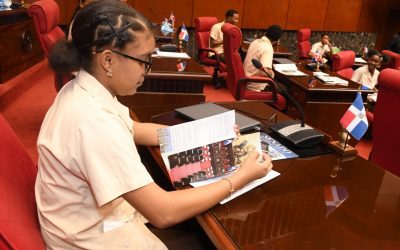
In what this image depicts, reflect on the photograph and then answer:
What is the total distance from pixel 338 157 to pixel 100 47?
94cm

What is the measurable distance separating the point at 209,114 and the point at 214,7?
525 cm

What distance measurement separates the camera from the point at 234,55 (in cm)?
340

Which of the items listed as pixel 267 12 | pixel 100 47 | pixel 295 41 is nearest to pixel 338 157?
pixel 100 47

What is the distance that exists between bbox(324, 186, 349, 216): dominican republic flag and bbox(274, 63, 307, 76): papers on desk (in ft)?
8.14

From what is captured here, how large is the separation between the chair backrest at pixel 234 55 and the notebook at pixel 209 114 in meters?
1.83

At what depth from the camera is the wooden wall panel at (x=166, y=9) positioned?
6.09 m

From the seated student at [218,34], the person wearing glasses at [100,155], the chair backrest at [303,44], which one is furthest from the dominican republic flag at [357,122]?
the chair backrest at [303,44]

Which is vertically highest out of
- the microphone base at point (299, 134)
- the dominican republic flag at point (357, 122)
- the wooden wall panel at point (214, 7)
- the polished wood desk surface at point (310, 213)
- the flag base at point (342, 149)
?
the wooden wall panel at point (214, 7)

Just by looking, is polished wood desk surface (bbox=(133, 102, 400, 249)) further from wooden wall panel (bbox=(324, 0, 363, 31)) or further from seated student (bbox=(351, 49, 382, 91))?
wooden wall panel (bbox=(324, 0, 363, 31))

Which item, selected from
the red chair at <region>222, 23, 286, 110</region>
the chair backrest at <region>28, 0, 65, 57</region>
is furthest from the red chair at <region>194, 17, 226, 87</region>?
the chair backrest at <region>28, 0, 65, 57</region>

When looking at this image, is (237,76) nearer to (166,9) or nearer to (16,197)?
(16,197)

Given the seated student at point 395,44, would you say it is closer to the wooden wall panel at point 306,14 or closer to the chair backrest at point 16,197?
the wooden wall panel at point 306,14

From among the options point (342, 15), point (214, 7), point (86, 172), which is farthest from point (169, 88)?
point (342, 15)

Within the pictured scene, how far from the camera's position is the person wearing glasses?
0.85 m
